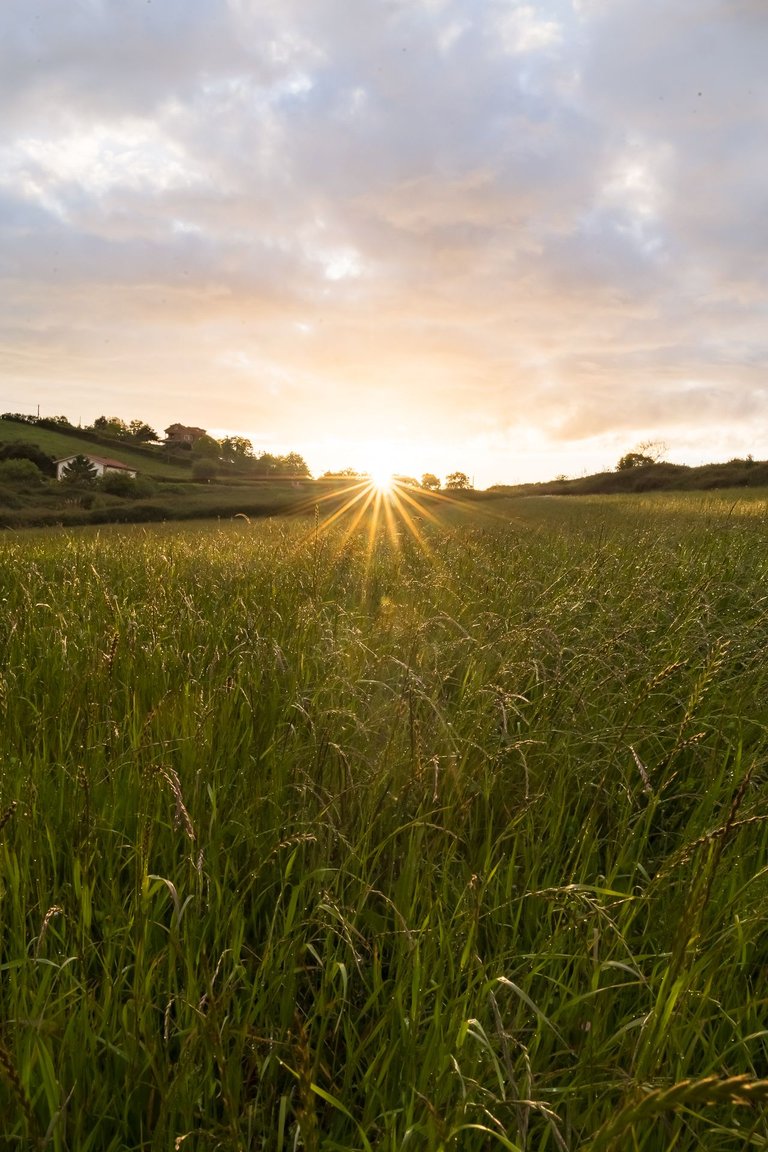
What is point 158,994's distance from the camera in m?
1.57

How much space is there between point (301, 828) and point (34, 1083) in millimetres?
888

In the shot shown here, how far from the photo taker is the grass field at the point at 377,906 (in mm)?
1304

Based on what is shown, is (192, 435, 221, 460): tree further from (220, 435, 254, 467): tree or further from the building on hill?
the building on hill

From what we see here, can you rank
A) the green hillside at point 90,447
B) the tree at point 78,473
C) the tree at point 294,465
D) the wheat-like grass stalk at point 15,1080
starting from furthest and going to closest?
the tree at point 294,465, the green hillside at point 90,447, the tree at point 78,473, the wheat-like grass stalk at point 15,1080

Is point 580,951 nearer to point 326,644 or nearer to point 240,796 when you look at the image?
point 240,796

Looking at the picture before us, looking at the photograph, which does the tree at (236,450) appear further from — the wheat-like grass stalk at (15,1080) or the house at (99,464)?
the wheat-like grass stalk at (15,1080)

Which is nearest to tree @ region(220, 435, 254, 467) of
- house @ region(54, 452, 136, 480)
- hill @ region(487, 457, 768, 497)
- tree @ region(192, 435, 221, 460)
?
tree @ region(192, 435, 221, 460)

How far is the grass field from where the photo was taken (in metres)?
1.30

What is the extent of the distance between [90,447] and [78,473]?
23.0 m

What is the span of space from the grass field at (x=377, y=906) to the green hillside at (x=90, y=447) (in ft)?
229

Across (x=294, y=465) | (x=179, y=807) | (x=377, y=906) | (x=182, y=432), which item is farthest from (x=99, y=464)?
(x=179, y=807)

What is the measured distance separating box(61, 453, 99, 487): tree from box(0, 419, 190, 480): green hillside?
7.71 m

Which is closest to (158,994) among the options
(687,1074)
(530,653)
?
(687,1074)

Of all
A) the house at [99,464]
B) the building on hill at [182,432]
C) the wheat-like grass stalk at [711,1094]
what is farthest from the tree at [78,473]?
the building on hill at [182,432]
